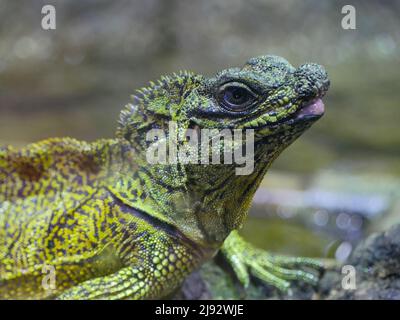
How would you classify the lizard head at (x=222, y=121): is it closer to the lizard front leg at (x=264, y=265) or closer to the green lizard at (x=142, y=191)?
the green lizard at (x=142, y=191)

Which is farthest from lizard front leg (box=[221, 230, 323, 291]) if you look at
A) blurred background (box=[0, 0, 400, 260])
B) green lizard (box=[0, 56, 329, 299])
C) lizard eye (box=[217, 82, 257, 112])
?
blurred background (box=[0, 0, 400, 260])

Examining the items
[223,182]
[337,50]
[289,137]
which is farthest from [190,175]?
[337,50]

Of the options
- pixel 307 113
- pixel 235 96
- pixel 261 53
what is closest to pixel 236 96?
pixel 235 96

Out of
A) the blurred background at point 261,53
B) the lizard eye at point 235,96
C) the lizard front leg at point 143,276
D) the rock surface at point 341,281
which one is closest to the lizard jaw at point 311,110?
the lizard eye at point 235,96

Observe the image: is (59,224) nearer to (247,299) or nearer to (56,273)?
(56,273)

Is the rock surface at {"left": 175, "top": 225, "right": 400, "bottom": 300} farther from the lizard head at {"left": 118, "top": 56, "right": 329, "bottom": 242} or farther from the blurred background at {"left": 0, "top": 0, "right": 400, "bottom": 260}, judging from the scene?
the blurred background at {"left": 0, "top": 0, "right": 400, "bottom": 260}
